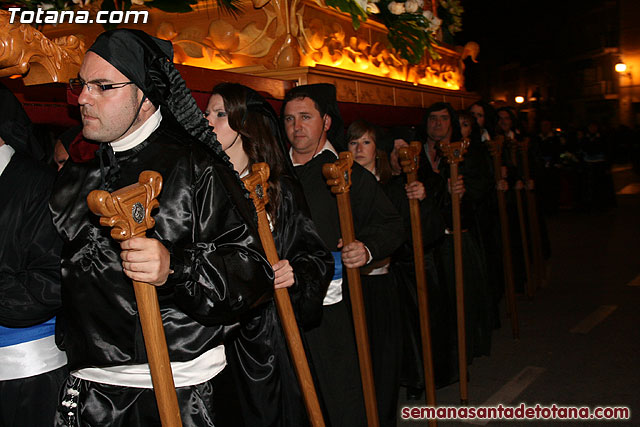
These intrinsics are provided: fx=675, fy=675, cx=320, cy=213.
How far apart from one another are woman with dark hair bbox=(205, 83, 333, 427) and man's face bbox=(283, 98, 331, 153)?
524 millimetres

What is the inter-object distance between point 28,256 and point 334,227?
1714mm

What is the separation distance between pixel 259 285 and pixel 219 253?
17 centimetres

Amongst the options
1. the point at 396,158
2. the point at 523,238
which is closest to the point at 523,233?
the point at 523,238

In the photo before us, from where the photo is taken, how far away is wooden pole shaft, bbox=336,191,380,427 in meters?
3.31

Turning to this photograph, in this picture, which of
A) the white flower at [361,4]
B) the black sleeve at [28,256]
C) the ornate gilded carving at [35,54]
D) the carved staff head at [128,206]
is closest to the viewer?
Answer: the carved staff head at [128,206]

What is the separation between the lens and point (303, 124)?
370 centimetres

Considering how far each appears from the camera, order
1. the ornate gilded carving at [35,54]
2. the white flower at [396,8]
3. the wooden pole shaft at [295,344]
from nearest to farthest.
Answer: the ornate gilded carving at [35,54] < the wooden pole shaft at [295,344] < the white flower at [396,8]

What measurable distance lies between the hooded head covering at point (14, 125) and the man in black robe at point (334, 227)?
1.49 metres

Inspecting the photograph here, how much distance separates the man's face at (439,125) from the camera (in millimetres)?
5570

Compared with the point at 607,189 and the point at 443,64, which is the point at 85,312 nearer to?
the point at 443,64

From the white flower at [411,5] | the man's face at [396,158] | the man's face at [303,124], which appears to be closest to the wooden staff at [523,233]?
the man's face at [396,158]

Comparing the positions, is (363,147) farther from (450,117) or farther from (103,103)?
(103,103)

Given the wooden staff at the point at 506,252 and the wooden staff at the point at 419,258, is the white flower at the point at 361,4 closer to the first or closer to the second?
the wooden staff at the point at 419,258

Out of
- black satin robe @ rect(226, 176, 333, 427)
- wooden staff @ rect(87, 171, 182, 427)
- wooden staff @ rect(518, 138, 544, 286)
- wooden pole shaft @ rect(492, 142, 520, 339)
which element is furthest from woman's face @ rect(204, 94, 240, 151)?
wooden staff @ rect(518, 138, 544, 286)
